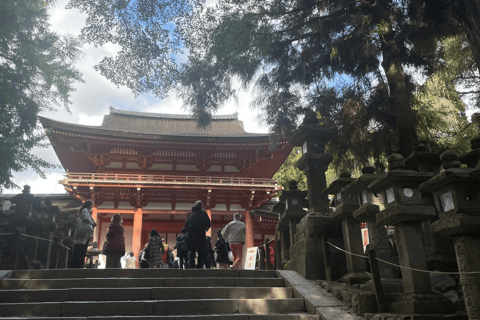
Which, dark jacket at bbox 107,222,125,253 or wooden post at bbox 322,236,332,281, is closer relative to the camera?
wooden post at bbox 322,236,332,281

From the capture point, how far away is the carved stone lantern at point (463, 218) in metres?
3.39

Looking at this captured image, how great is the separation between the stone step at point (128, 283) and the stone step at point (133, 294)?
15.4 inches

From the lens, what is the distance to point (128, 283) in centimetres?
542

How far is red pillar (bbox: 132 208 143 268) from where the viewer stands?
15586 millimetres

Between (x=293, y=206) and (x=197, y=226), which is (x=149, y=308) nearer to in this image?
(x=197, y=226)

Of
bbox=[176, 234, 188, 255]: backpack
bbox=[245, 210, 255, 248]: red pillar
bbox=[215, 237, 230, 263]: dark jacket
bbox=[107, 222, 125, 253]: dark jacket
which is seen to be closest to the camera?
bbox=[107, 222, 125, 253]: dark jacket

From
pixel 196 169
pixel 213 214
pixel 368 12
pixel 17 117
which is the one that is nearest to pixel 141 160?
pixel 196 169

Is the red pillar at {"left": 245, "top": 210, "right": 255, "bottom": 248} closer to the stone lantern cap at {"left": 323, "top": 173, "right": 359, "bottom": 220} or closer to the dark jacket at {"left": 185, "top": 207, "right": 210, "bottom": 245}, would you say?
the dark jacket at {"left": 185, "top": 207, "right": 210, "bottom": 245}

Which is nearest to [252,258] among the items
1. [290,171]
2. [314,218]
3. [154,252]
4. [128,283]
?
[154,252]

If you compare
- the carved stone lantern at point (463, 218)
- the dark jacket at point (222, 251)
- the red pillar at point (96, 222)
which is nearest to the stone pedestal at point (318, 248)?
the carved stone lantern at point (463, 218)

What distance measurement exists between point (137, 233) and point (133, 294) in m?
11.4

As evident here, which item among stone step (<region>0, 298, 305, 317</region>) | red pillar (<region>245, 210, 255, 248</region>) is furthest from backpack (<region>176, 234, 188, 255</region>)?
red pillar (<region>245, 210, 255, 248</region>)

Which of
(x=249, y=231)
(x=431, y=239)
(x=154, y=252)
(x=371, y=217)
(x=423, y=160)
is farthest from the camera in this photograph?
(x=249, y=231)

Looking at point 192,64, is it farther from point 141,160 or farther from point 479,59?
point 141,160
